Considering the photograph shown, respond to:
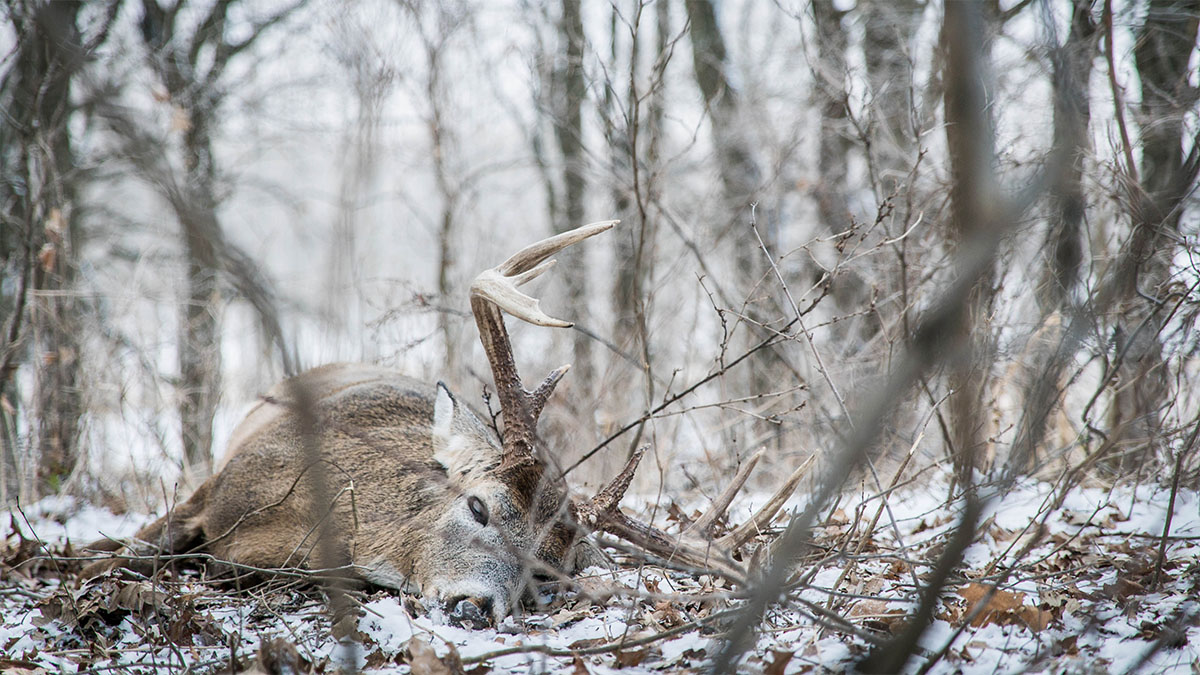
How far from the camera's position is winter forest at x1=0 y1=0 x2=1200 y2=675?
276cm

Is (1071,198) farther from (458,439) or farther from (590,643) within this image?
(458,439)

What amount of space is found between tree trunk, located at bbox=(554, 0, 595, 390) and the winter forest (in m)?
0.16

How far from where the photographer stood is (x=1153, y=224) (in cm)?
369

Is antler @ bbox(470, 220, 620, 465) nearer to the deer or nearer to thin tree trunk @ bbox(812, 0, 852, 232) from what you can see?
the deer

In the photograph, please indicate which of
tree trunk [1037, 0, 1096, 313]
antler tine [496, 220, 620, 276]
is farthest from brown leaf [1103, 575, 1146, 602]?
antler tine [496, 220, 620, 276]

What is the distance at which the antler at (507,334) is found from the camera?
3758mm

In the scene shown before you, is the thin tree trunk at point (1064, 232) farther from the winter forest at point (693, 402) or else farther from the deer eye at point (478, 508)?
the deer eye at point (478, 508)

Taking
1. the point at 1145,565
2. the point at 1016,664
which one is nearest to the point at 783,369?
the point at 1145,565

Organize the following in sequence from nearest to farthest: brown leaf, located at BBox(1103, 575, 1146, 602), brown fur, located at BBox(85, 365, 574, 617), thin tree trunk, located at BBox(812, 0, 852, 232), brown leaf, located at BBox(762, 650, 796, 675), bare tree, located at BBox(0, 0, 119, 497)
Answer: brown leaf, located at BBox(762, 650, 796, 675), brown leaf, located at BBox(1103, 575, 1146, 602), brown fur, located at BBox(85, 365, 574, 617), bare tree, located at BBox(0, 0, 119, 497), thin tree trunk, located at BBox(812, 0, 852, 232)

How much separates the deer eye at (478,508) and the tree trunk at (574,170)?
3625mm

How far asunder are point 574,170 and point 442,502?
8.16 m

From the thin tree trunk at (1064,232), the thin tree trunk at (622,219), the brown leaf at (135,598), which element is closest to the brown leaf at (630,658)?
the brown leaf at (135,598)

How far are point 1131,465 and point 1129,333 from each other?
1106mm

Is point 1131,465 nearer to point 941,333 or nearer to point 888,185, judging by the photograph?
point 888,185
